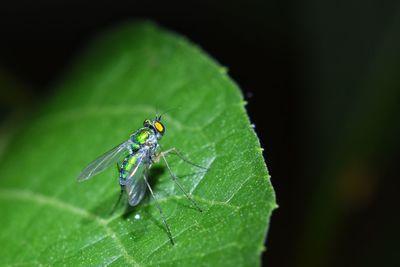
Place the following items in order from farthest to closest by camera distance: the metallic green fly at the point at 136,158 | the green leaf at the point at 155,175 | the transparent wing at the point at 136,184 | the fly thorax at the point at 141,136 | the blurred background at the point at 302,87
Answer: the blurred background at the point at 302,87 < the fly thorax at the point at 141,136 < the metallic green fly at the point at 136,158 < the transparent wing at the point at 136,184 < the green leaf at the point at 155,175

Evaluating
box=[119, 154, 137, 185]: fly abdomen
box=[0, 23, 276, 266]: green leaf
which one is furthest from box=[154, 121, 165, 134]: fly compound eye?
box=[119, 154, 137, 185]: fly abdomen

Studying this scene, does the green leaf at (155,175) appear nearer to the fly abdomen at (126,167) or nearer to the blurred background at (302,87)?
the fly abdomen at (126,167)

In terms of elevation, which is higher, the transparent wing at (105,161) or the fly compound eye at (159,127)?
the fly compound eye at (159,127)

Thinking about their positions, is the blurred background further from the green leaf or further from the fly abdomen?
the fly abdomen

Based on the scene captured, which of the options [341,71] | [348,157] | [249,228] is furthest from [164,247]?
[341,71]

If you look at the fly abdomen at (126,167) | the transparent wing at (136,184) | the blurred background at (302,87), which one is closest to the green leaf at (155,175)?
the transparent wing at (136,184)

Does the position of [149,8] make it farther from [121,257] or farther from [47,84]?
[121,257]

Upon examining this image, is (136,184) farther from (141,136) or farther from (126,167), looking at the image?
(141,136)
